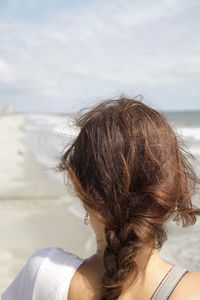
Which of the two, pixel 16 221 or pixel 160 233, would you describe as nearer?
pixel 160 233

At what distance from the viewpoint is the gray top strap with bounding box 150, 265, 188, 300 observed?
45.8 inches

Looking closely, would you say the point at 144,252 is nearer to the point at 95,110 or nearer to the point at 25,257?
the point at 95,110

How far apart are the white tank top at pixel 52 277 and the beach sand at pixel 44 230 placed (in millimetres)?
2827

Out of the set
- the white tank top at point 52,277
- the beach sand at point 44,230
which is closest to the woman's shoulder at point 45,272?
the white tank top at point 52,277

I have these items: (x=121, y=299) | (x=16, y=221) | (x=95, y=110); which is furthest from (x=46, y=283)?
(x=16, y=221)

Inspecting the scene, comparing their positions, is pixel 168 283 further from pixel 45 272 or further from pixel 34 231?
pixel 34 231

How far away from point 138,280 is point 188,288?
5.1 inches

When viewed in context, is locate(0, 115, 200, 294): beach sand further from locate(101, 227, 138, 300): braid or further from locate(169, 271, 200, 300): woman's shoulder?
locate(169, 271, 200, 300): woman's shoulder

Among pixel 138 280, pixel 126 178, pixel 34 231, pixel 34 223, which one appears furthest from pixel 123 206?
pixel 34 223

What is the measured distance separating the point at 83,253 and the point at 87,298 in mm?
3853

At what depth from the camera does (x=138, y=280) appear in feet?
4.07

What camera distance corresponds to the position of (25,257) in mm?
4824

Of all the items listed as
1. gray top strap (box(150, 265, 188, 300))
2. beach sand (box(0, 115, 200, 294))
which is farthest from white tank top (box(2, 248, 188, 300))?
beach sand (box(0, 115, 200, 294))

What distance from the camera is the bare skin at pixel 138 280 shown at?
1191 mm
